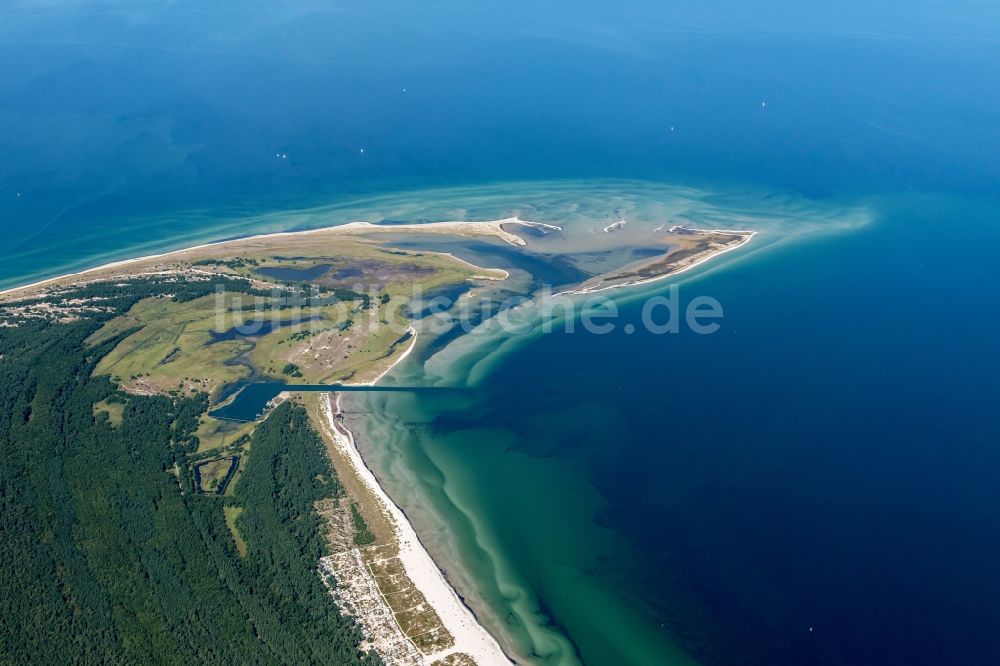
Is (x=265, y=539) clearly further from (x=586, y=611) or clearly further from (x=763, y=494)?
(x=763, y=494)

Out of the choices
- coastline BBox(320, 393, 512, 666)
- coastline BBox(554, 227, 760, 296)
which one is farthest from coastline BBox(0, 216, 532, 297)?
coastline BBox(320, 393, 512, 666)

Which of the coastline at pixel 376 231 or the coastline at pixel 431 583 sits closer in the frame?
the coastline at pixel 431 583

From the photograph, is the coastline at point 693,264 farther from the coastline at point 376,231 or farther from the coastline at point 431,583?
the coastline at point 431,583

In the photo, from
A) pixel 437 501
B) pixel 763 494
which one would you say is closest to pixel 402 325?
pixel 437 501

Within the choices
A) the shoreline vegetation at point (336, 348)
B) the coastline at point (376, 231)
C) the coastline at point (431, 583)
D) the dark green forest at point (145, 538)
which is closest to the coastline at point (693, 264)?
the shoreline vegetation at point (336, 348)

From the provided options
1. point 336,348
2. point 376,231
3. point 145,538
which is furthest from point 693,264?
point 145,538
